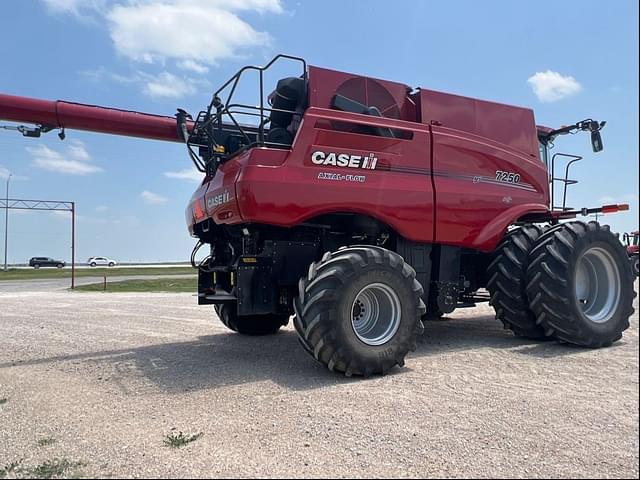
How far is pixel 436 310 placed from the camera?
7.36 m

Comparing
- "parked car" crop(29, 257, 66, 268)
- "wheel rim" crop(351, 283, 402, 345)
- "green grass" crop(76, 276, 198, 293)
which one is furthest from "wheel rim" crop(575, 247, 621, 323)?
"parked car" crop(29, 257, 66, 268)

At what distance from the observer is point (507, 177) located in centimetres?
779

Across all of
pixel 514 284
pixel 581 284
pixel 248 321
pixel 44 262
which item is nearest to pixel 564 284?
pixel 514 284

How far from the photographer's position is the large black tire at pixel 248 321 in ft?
28.2

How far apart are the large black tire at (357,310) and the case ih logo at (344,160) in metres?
1.11

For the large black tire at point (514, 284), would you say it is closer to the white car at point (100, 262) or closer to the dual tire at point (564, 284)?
the dual tire at point (564, 284)

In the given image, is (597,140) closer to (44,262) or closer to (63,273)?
(63,273)

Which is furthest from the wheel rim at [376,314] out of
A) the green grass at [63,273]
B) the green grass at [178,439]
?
the green grass at [63,273]

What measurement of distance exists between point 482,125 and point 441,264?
2297 millimetres

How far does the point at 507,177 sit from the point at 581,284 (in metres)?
1.93

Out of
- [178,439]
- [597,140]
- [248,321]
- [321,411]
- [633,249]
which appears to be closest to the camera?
[178,439]

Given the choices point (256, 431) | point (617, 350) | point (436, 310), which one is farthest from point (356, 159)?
point (617, 350)

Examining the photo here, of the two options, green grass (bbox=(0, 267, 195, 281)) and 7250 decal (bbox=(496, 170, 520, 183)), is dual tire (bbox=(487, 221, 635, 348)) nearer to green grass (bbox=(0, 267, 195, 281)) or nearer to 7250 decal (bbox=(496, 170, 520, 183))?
7250 decal (bbox=(496, 170, 520, 183))

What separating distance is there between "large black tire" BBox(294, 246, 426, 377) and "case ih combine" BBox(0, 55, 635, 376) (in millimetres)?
15
